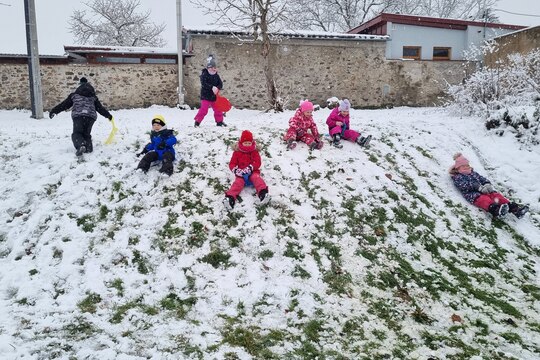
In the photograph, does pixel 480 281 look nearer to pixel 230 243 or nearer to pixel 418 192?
pixel 418 192

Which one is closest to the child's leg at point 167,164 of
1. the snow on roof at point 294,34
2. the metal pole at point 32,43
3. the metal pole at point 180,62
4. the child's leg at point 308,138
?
the child's leg at point 308,138

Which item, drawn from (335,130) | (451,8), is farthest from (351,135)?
(451,8)

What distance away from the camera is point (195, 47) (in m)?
16.8

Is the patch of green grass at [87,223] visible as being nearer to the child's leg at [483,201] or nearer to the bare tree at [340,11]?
the child's leg at [483,201]

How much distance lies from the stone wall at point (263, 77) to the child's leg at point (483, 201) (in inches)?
360

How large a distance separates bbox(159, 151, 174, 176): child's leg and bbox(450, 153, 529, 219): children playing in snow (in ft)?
18.0

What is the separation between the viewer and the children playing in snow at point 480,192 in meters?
6.83

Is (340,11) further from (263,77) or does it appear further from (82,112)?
(82,112)

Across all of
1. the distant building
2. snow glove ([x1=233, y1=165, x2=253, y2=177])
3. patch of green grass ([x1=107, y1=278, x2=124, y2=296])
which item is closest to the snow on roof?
the distant building

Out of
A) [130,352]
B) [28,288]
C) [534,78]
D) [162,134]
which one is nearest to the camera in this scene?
[130,352]

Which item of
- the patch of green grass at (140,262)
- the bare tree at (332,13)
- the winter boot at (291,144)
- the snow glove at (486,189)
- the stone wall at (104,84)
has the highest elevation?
the bare tree at (332,13)

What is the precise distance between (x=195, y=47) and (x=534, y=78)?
496 inches

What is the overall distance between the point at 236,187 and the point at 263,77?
12.5 m

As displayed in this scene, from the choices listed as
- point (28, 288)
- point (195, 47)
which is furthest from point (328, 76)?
point (28, 288)
